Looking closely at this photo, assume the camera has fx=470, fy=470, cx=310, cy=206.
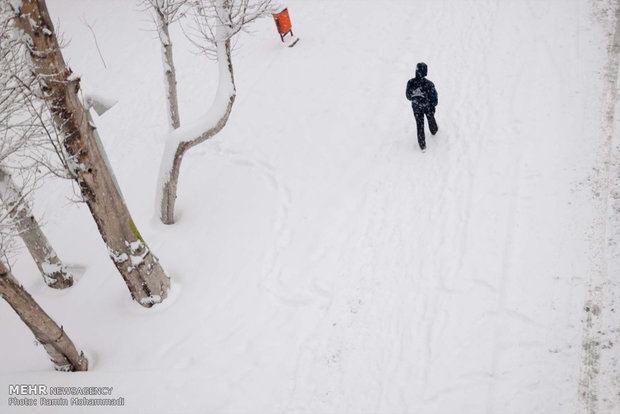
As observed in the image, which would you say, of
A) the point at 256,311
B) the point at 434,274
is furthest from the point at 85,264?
the point at 434,274

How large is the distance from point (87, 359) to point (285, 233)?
330 cm

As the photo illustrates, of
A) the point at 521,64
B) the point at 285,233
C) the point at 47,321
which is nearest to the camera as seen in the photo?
the point at 47,321

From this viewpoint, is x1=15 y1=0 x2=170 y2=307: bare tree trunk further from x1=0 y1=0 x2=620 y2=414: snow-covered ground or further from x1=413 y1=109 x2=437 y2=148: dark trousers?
x1=413 y1=109 x2=437 y2=148: dark trousers

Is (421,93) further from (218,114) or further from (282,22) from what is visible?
(282,22)

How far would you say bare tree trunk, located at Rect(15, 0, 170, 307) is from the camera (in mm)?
4645

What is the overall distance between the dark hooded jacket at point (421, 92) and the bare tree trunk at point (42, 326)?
6051mm

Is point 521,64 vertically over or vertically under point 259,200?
over

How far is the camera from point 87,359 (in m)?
6.29

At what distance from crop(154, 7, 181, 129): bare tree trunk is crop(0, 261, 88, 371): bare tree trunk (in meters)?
4.28

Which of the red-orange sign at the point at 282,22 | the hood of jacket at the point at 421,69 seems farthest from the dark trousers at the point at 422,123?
the red-orange sign at the point at 282,22

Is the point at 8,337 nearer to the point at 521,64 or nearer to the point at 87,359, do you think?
the point at 87,359

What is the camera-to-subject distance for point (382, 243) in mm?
6957

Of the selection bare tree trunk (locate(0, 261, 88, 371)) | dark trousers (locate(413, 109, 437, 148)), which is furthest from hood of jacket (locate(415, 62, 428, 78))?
bare tree trunk (locate(0, 261, 88, 371))

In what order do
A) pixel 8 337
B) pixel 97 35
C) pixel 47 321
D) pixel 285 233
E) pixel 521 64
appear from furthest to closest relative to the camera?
pixel 97 35 < pixel 521 64 < pixel 285 233 < pixel 8 337 < pixel 47 321
